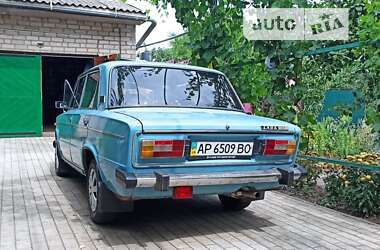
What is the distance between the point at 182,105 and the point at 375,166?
2192mm

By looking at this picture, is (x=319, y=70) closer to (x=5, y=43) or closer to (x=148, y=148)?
(x=148, y=148)

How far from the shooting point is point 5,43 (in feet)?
37.6

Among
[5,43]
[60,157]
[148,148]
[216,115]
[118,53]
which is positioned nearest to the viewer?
[148,148]

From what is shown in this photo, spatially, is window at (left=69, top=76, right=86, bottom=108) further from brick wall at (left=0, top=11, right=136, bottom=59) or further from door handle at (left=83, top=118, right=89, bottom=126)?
brick wall at (left=0, top=11, right=136, bottom=59)

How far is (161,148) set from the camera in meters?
3.38

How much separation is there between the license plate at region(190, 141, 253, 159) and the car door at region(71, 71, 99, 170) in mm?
1470

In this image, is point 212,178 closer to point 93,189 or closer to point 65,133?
point 93,189

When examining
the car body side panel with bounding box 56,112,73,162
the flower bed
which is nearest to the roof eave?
the car body side panel with bounding box 56,112,73,162

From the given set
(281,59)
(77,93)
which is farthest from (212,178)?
(281,59)

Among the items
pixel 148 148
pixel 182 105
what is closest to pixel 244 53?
pixel 182 105

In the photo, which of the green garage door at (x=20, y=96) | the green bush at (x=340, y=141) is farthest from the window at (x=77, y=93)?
the green garage door at (x=20, y=96)

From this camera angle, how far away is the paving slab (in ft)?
12.1

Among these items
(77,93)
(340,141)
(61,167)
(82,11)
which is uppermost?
(82,11)

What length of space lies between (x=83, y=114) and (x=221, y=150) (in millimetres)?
1840
